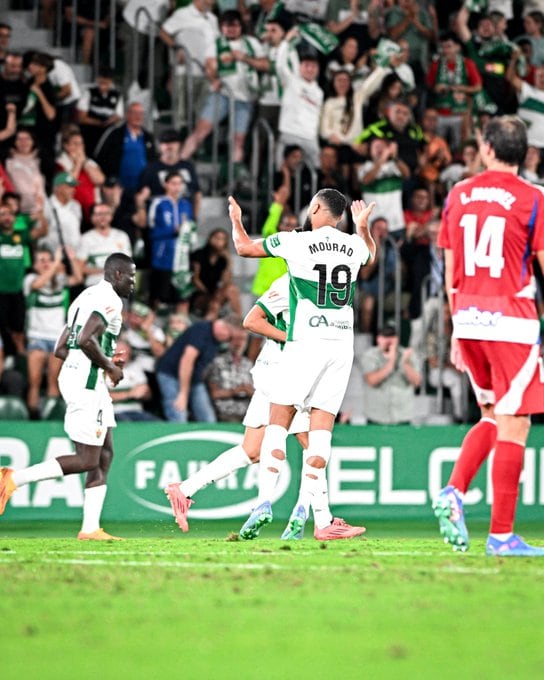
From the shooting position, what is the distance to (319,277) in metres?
9.55

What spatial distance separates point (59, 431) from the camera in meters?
14.0

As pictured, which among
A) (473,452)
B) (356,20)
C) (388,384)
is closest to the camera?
(473,452)

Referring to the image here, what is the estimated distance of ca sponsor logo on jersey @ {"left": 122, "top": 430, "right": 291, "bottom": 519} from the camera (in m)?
14.2

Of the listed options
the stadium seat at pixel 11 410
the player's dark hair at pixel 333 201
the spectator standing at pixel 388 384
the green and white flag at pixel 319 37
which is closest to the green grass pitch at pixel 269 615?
the player's dark hair at pixel 333 201

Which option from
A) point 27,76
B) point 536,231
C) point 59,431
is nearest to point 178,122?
point 27,76

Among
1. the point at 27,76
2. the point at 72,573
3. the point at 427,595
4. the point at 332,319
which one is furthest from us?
the point at 27,76

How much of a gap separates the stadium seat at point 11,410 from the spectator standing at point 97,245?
71.9 inches

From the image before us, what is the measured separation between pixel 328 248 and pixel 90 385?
7.46 ft

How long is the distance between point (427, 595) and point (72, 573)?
198 centimetres

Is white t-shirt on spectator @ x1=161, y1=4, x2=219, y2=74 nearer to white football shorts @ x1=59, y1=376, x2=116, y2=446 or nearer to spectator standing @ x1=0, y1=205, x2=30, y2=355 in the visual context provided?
spectator standing @ x1=0, y1=205, x2=30, y2=355

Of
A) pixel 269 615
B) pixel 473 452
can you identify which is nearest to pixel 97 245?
pixel 473 452

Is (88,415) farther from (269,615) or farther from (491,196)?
(269,615)

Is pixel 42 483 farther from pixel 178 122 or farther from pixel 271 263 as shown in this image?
pixel 178 122

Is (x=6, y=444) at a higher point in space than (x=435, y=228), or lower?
lower
